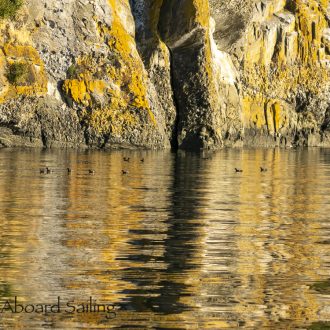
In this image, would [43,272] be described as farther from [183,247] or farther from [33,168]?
[33,168]

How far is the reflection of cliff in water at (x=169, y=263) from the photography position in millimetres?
15391

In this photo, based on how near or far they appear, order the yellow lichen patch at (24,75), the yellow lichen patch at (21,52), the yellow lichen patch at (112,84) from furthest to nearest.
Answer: the yellow lichen patch at (112,84)
the yellow lichen patch at (21,52)
the yellow lichen patch at (24,75)

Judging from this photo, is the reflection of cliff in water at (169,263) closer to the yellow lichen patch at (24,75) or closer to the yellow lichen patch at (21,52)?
the yellow lichen patch at (24,75)

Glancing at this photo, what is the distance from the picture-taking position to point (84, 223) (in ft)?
81.4

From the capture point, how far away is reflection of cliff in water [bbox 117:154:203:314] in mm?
15391

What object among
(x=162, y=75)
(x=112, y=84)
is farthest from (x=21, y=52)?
(x=162, y=75)

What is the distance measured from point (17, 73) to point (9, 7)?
13.8ft

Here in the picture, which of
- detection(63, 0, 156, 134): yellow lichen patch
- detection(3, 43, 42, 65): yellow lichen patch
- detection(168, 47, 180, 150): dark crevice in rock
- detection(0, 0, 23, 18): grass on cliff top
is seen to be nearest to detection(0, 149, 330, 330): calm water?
detection(3, 43, 42, 65): yellow lichen patch

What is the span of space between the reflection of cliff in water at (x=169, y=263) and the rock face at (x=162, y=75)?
39.5 metres

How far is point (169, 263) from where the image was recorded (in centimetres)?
1875

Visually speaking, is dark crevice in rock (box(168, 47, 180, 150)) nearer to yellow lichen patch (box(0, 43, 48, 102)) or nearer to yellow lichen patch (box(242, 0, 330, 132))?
yellow lichen patch (box(0, 43, 48, 102))

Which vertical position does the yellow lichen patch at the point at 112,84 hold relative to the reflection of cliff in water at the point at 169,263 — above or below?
above

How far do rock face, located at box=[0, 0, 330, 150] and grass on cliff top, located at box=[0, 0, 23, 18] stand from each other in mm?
164

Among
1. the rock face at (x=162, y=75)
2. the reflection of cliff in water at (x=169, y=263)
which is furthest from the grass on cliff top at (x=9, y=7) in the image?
the reflection of cliff in water at (x=169, y=263)
